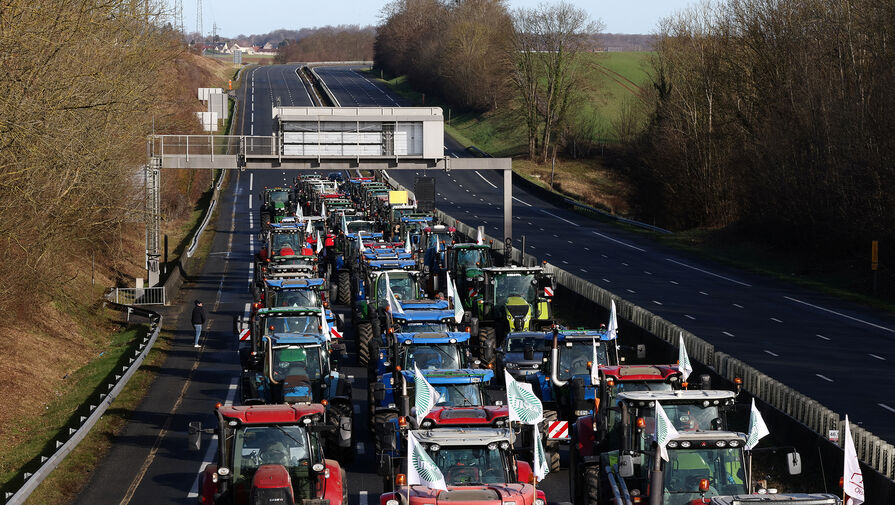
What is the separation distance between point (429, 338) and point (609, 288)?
27609mm

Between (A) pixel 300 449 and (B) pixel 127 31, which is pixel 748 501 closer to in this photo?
(A) pixel 300 449

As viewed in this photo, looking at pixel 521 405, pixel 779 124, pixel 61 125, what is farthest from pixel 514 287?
pixel 779 124

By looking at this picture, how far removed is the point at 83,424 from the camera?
24703 mm

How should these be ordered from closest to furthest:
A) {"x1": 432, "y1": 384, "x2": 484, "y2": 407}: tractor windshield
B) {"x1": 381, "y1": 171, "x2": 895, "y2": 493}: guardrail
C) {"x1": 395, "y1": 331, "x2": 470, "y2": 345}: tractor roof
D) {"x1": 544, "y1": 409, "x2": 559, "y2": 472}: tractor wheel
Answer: {"x1": 381, "y1": 171, "x2": 895, "y2": 493}: guardrail, {"x1": 432, "y1": 384, "x2": 484, "y2": 407}: tractor windshield, {"x1": 544, "y1": 409, "x2": 559, "y2": 472}: tractor wheel, {"x1": 395, "y1": 331, "x2": 470, "y2": 345}: tractor roof

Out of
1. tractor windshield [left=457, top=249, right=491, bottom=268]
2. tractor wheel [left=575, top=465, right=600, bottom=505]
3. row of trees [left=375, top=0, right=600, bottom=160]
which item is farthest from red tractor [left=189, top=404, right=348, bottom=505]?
row of trees [left=375, top=0, right=600, bottom=160]

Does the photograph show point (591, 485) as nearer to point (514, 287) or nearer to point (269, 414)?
point (269, 414)

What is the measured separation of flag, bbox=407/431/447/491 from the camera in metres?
13.2

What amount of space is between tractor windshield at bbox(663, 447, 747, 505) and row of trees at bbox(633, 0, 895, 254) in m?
39.7

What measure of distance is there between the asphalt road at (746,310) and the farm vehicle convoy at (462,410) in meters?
4.34

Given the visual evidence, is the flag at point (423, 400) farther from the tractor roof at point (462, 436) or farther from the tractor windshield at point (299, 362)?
the tractor windshield at point (299, 362)

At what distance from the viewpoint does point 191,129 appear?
8738 centimetres

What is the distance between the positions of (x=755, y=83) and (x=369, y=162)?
2824 centimetres

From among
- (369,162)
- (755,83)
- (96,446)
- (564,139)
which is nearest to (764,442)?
(96,446)

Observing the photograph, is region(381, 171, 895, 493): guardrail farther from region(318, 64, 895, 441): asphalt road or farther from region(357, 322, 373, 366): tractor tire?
region(357, 322, 373, 366): tractor tire
